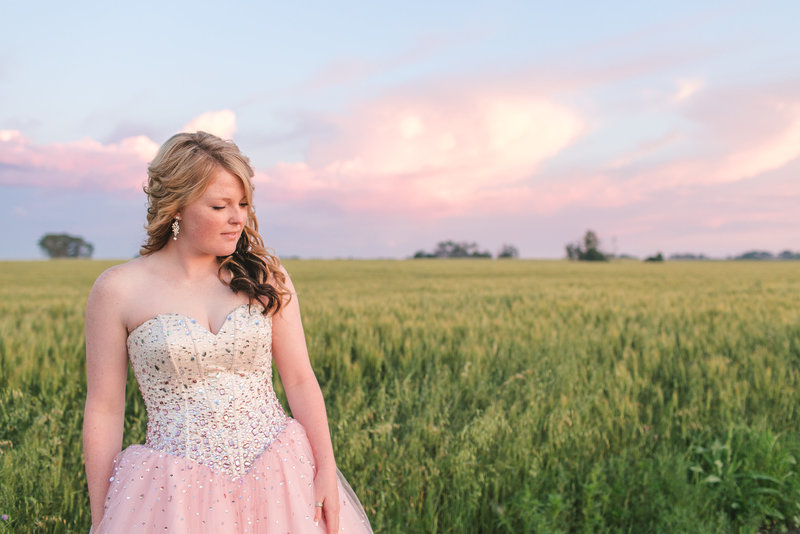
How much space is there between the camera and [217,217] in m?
1.78

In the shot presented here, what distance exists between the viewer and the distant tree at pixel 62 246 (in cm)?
7656

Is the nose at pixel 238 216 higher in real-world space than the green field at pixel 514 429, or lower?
higher

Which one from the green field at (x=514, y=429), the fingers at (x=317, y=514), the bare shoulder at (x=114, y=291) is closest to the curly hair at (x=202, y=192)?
the bare shoulder at (x=114, y=291)

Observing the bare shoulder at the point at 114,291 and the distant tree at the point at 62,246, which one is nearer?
the bare shoulder at the point at 114,291

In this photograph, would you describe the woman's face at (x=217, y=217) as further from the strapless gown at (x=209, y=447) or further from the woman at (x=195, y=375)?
the strapless gown at (x=209, y=447)

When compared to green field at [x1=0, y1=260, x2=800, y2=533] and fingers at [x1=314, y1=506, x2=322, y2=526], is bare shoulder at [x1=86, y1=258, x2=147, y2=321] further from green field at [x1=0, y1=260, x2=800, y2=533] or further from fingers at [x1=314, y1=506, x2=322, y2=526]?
green field at [x1=0, y1=260, x2=800, y2=533]

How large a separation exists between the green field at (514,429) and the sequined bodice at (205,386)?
1.38m

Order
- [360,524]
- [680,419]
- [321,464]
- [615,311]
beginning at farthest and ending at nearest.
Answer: [615,311] < [680,419] < [360,524] < [321,464]

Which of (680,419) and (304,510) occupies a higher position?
(304,510)

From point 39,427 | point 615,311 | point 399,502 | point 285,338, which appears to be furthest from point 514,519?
point 615,311

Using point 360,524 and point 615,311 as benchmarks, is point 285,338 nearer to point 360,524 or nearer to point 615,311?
point 360,524

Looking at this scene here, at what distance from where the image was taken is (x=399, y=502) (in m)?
3.04

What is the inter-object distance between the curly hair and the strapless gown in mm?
99

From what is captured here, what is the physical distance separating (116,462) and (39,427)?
6.99 feet
